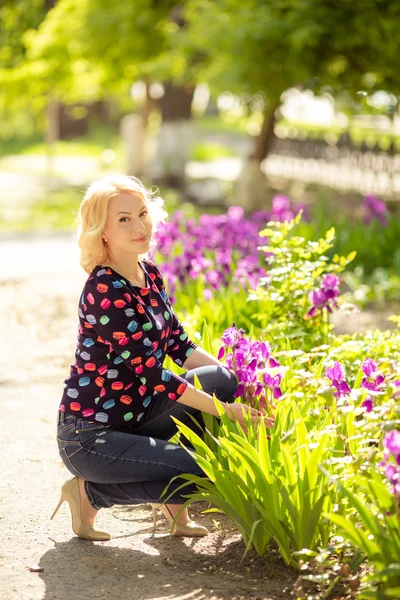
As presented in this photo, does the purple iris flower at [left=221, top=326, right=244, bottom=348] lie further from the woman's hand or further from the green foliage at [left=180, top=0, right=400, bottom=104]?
the green foliage at [left=180, top=0, right=400, bottom=104]

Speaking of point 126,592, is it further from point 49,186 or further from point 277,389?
point 49,186

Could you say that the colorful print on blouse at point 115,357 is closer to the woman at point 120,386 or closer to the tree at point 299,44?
the woman at point 120,386

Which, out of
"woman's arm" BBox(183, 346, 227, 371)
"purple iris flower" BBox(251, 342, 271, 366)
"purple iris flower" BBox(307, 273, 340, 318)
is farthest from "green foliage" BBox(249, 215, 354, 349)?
"purple iris flower" BBox(251, 342, 271, 366)

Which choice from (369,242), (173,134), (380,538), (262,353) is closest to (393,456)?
(380,538)

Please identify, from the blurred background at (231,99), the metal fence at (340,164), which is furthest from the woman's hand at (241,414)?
the metal fence at (340,164)

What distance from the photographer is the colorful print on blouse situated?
11.0 feet

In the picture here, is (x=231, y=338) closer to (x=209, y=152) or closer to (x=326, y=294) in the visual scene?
(x=326, y=294)

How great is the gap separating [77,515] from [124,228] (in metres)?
1.05

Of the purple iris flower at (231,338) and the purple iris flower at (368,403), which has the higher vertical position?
the purple iris flower at (231,338)

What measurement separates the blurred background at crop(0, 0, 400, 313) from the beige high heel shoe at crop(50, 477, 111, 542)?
3.88 metres

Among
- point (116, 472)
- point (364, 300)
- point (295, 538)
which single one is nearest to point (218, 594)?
point (295, 538)

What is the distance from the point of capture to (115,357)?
3439 millimetres

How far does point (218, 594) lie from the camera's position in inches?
119

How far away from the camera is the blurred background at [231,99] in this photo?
10430mm
